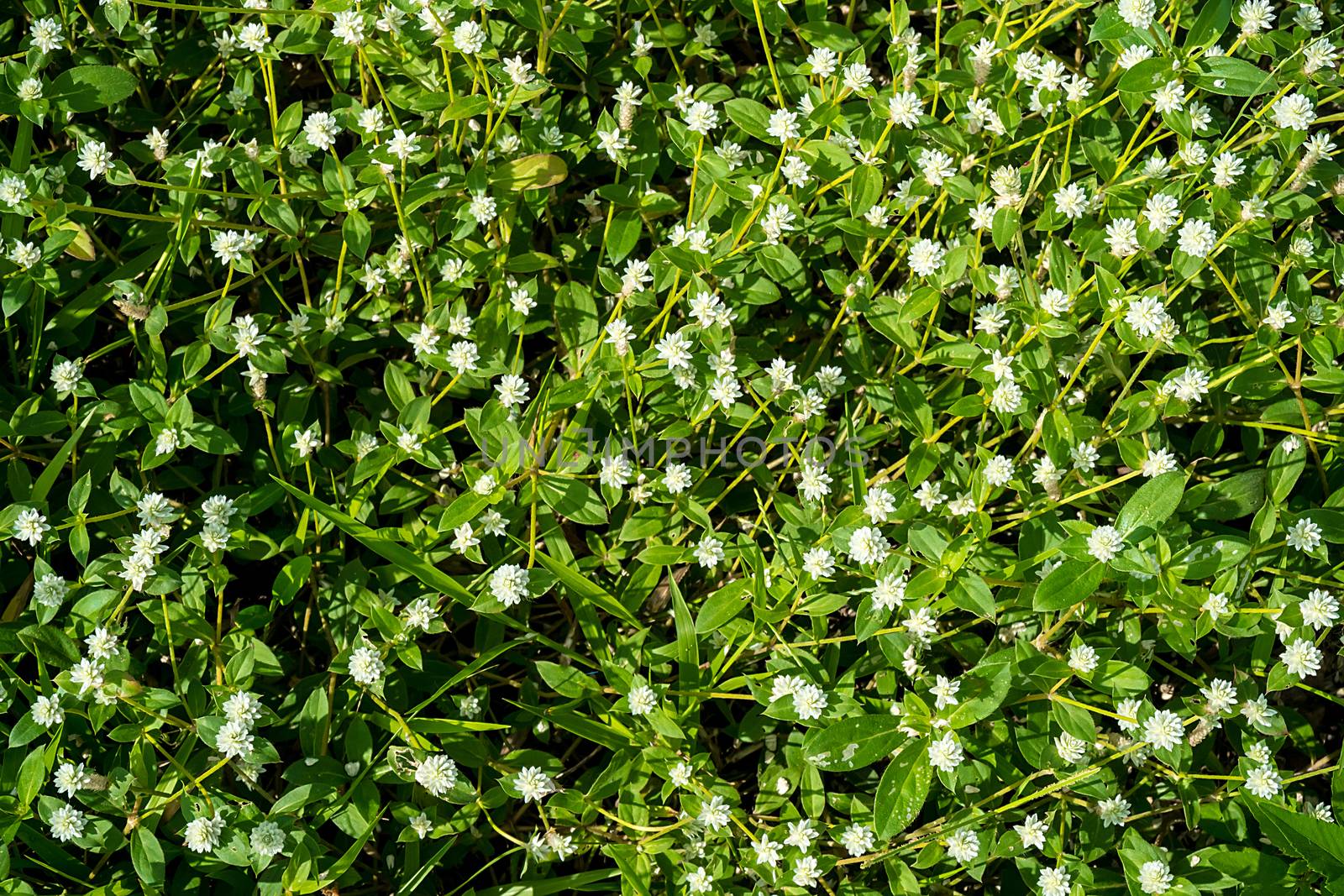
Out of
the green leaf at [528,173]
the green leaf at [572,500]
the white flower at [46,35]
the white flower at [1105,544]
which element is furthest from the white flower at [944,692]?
the white flower at [46,35]

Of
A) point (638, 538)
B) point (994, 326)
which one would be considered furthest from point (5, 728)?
point (994, 326)

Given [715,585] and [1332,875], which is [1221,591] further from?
[715,585]

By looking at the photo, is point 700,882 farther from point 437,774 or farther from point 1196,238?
point 1196,238

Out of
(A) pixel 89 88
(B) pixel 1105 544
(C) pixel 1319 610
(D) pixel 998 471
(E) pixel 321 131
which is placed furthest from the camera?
(A) pixel 89 88

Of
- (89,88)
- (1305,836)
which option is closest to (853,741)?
(1305,836)

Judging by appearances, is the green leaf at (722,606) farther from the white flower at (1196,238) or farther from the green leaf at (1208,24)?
the green leaf at (1208,24)

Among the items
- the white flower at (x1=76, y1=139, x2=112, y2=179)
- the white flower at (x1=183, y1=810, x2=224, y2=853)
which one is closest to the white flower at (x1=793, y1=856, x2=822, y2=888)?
the white flower at (x1=183, y1=810, x2=224, y2=853)

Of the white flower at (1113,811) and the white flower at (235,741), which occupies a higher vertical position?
the white flower at (235,741)
